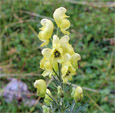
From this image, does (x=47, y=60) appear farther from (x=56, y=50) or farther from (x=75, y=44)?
(x=75, y=44)

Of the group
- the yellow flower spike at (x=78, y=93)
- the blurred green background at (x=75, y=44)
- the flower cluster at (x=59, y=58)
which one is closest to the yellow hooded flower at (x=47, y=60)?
the flower cluster at (x=59, y=58)

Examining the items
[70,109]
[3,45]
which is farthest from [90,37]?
[70,109]

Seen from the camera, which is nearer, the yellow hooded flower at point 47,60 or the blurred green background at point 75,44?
the yellow hooded flower at point 47,60

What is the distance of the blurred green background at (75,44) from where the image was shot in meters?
2.95

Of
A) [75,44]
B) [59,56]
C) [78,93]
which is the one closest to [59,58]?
[59,56]

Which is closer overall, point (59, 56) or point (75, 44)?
point (59, 56)

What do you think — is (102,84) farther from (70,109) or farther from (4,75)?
(70,109)

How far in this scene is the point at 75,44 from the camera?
3.54 metres

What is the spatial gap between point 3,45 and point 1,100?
98 cm

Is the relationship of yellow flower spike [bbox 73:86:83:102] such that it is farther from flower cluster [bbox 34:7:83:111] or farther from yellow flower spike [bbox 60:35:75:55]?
Result: yellow flower spike [bbox 60:35:75:55]

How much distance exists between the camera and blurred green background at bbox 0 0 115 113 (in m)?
2.95

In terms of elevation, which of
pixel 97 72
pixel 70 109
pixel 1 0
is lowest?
pixel 97 72

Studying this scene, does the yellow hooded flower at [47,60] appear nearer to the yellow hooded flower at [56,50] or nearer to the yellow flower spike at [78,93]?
the yellow hooded flower at [56,50]

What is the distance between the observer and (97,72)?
316 cm
